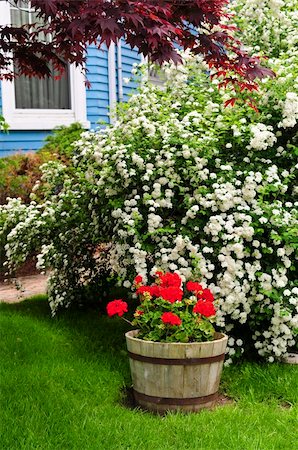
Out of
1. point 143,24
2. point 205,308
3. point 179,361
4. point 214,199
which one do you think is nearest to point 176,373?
point 179,361

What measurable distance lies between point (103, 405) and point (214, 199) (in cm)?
159

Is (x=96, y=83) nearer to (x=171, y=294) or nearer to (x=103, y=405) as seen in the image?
(x=171, y=294)

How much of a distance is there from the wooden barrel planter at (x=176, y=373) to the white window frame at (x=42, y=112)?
582cm

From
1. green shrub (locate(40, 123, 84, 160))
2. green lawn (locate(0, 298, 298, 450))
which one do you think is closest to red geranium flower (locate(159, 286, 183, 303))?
green lawn (locate(0, 298, 298, 450))

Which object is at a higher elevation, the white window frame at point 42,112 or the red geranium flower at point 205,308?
the white window frame at point 42,112

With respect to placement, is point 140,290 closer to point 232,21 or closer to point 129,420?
point 129,420

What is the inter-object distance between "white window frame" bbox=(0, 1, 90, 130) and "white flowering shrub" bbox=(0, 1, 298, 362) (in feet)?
12.8

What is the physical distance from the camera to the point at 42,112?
980 cm

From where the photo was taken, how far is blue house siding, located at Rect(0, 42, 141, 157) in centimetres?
938

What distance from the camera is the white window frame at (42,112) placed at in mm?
9227

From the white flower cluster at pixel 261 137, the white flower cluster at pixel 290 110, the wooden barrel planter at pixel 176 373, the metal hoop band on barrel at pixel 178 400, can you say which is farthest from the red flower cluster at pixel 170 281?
the white flower cluster at pixel 290 110

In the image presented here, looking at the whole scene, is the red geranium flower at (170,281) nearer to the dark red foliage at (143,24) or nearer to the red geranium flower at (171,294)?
the red geranium flower at (171,294)

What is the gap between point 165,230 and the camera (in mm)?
4629

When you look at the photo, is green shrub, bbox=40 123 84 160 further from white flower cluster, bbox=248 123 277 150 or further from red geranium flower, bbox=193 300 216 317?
red geranium flower, bbox=193 300 216 317
